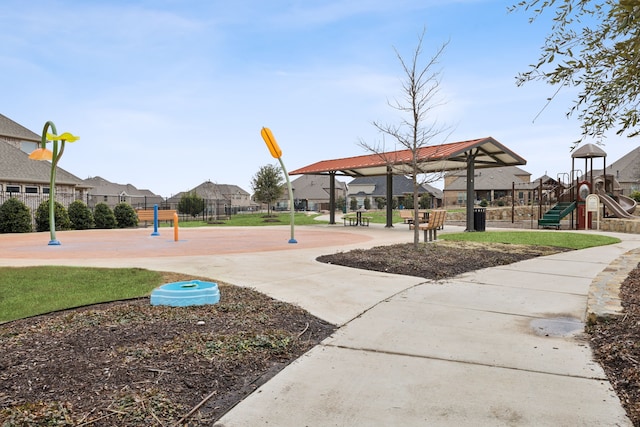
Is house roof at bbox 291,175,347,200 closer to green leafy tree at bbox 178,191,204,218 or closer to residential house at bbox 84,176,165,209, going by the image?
residential house at bbox 84,176,165,209

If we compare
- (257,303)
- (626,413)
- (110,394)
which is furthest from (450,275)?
(110,394)

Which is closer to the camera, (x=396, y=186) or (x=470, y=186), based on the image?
(x=470, y=186)

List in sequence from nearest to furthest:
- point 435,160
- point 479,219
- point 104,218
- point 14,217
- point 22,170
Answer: point 435,160, point 479,219, point 14,217, point 104,218, point 22,170

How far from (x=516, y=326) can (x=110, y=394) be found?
13.8 ft

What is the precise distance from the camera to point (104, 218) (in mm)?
25672

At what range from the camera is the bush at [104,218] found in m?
25.6

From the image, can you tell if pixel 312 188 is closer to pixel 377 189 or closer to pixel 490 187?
pixel 377 189

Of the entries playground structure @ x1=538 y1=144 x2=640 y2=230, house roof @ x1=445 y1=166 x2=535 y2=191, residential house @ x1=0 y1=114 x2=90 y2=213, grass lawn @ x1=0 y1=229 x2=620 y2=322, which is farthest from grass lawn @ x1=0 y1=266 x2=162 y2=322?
house roof @ x1=445 y1=166 x2=535 y2=191

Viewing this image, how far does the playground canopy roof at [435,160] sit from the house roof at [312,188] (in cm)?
5258

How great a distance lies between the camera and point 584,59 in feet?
13.0

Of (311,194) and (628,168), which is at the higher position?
(628,168)

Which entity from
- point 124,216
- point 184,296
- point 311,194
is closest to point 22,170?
point 124,216

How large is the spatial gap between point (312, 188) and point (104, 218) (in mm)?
59007

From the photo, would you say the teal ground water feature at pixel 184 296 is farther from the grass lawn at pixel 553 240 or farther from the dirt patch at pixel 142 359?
the grass lawn at pixel 553 240
